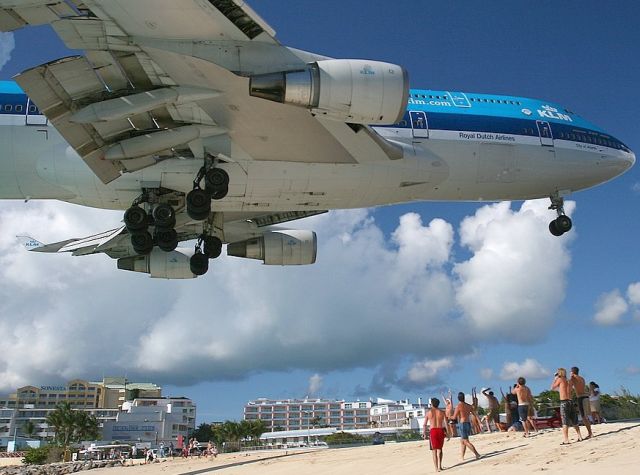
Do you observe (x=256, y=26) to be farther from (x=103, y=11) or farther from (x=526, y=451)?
(x=526, y=451)

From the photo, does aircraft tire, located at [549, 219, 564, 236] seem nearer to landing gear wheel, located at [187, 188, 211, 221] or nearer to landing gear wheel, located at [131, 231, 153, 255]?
landing gear wheel, located at [187, 188, 211, 221]

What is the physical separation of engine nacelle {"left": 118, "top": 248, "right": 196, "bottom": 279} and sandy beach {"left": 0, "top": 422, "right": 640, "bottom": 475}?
678cm

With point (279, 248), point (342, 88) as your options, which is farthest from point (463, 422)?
point (279, 248)

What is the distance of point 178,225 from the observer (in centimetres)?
1916

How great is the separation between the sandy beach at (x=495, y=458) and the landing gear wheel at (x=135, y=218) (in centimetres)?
668

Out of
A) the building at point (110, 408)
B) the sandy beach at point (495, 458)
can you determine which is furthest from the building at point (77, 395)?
the sandy beach at point (495, 458)

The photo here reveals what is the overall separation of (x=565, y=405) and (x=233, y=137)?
368 inches

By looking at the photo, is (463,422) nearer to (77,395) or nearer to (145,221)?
(145,221)

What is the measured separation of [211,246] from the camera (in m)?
20.6

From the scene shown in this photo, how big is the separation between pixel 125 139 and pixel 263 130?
3.23 meters

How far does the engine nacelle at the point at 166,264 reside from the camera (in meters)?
21.6

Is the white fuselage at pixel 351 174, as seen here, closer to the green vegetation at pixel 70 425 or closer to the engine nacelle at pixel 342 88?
the engine nacelle at pixel 342 88

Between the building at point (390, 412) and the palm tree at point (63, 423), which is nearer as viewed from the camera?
the palm tree at point (63, 423)

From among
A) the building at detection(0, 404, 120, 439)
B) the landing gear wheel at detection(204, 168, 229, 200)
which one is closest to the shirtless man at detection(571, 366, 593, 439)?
the landing gear wheel at detection(204, 168, 229, 200)
